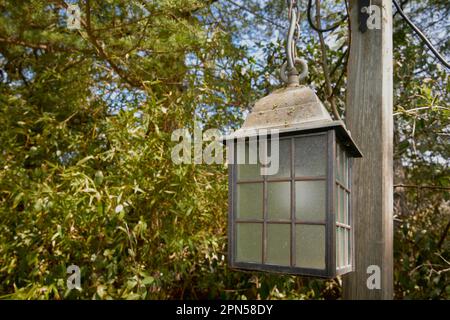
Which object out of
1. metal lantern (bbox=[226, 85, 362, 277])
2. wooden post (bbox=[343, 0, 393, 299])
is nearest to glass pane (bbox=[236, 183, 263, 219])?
metal lantern (bbox=[226, 85, 362, 277])

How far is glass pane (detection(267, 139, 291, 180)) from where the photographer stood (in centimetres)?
94

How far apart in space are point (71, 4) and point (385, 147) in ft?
5.11

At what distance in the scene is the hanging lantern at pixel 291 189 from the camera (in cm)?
88

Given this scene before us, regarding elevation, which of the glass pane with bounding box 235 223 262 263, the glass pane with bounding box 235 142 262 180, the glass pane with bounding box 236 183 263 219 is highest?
the glass pane with bounding box 235 142 262 180

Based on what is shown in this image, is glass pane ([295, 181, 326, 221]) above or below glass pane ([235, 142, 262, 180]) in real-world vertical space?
below

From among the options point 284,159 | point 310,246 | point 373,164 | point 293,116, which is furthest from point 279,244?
point 373,164

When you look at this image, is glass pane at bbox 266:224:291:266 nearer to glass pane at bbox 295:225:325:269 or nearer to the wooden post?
glass pane at bbox 295:225:325:269

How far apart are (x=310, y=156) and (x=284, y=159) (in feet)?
0.22

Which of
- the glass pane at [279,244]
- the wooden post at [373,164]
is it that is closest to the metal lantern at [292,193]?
the glass pane at [279,244]

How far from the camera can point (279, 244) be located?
0.93 m

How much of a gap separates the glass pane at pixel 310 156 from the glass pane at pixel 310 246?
13 cm

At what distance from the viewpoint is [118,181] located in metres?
1.79

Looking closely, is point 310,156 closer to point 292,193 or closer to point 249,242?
point 292,193

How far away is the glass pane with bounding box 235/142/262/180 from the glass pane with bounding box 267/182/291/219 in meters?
0.05
